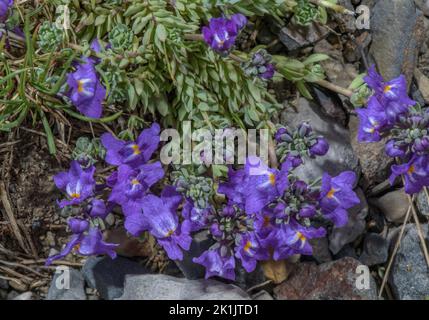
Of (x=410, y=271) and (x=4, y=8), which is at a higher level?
(x=4, y=8)

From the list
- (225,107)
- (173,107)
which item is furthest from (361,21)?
(173,107)

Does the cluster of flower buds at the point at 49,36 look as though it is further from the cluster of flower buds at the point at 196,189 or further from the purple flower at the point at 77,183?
the cluster of flower buds at the point at 196,189

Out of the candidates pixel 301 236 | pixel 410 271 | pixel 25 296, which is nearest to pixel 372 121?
pixel 301 236

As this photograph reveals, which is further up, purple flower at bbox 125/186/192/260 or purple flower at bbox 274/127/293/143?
purple flower at bbox 274/127/293/143

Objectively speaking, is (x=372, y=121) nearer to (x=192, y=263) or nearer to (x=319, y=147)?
(x=319, y=147)

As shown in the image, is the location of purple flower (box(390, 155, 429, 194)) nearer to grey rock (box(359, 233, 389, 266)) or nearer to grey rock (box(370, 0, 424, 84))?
grey rock (box(359, 233, 389, 266))

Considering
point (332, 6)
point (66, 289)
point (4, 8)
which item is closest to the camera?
point (4, 8)

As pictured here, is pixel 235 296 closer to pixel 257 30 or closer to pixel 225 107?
pixel 225 107

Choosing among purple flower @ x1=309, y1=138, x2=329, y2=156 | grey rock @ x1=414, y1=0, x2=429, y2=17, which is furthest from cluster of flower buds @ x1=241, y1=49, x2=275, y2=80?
grey rock @ x1=414, y1=0, x2=429, y2=17
